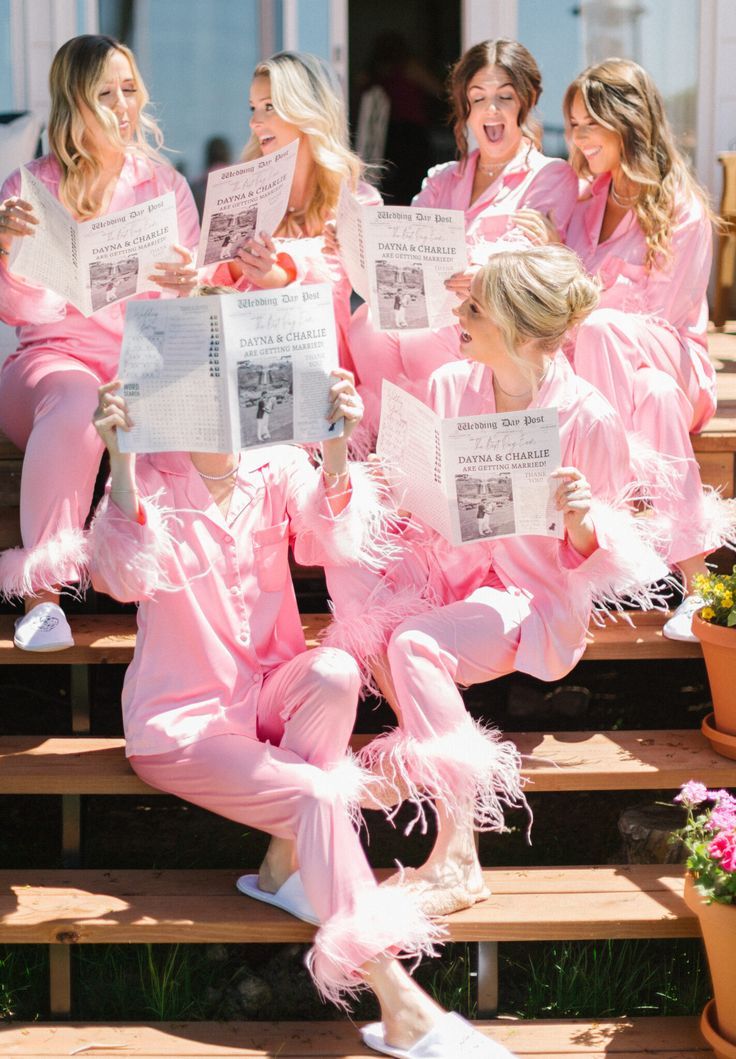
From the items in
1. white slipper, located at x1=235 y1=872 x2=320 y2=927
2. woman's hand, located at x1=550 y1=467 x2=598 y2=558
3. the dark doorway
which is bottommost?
white slipper, located at x1=235 y1=872 x2=320 y2=927

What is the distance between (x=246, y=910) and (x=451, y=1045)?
47cm

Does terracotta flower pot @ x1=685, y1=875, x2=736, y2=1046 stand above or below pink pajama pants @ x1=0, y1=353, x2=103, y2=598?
below

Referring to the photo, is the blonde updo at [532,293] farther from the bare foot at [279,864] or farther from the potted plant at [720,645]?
the bare foot at [279,864]

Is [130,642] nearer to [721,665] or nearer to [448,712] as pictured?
[448,712]

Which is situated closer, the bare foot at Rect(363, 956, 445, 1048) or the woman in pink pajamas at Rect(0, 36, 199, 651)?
the bare foot at Rect(363, 956, 445, 1048)

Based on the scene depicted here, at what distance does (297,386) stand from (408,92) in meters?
4.58

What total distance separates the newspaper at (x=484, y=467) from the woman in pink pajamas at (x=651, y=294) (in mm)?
570

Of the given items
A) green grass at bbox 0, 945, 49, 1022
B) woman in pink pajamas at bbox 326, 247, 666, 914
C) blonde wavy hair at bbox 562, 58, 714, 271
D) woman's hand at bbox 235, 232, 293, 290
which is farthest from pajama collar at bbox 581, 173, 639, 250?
green grass at bbox 0, 945, 49, 1022

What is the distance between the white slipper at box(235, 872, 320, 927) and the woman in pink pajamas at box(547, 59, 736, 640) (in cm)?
97

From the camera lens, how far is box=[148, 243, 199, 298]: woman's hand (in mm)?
2685

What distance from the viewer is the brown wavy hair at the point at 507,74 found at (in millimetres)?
3217

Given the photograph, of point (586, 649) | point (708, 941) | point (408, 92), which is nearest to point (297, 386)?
point (586, 649)

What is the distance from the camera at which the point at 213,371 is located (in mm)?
2275

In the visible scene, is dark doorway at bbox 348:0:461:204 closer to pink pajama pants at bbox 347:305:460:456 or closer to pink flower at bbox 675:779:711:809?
pink pajama pants at bbox 347:305:460:456
